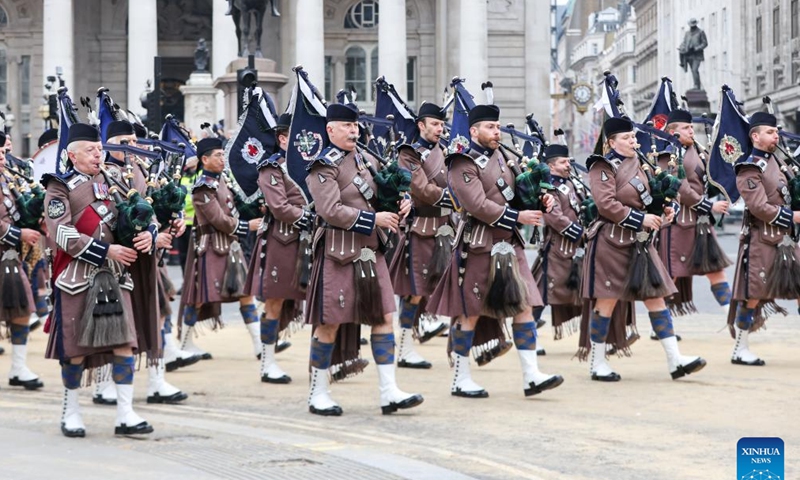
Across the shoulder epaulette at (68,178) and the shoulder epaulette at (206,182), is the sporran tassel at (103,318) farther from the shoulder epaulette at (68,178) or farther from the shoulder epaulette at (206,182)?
the shoulder epaulette at (206,182)

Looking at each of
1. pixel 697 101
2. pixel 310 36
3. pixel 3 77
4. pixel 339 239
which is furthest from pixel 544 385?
pixel 3 77

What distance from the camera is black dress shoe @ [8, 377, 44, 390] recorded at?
12.3 m

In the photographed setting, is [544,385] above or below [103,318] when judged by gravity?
below

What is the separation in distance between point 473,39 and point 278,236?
43765mm

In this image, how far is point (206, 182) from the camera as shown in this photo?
43.2 ft

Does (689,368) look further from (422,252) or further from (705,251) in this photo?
(705,251)

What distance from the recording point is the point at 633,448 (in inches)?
→ 356

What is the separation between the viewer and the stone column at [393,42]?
5416 cm

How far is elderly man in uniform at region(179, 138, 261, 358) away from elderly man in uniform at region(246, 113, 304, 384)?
400 mm

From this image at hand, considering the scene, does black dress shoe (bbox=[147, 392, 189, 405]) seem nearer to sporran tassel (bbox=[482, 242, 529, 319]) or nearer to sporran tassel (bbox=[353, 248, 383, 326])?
sporran tassel (bbox=[353, 248, 383, 326])

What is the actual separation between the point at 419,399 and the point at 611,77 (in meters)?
3.83

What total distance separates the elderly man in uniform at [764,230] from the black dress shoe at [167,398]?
4997 mm

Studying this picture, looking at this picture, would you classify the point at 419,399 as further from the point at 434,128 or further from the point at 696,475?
the point at 434,128

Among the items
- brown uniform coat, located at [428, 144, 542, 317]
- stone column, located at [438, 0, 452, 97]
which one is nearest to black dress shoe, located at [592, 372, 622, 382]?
brown uniform coat, located at [428, 144, 542, 317]
